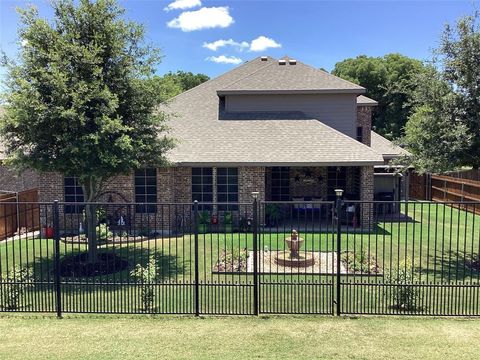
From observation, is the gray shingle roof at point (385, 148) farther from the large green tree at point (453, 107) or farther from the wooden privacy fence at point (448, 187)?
the large green tree at point (453, 107)

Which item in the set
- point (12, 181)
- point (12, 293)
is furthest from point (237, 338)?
point (12, 181)

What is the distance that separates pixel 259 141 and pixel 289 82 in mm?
4826

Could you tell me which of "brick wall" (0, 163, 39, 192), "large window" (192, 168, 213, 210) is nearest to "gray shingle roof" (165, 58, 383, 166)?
"large window" (192, 168, 213, 210)

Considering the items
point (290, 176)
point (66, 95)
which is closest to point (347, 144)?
point (290, 176)

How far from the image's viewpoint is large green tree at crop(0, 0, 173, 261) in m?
10.6

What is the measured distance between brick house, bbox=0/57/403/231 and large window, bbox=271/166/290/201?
0.16 ft

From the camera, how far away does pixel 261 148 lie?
16.8 metres

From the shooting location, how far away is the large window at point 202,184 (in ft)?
54.6

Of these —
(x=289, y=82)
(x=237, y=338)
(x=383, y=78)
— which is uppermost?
(x=383, y=78)

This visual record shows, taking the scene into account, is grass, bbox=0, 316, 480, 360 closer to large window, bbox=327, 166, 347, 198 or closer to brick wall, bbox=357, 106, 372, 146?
large window, bbox=327, 166, 347, 198

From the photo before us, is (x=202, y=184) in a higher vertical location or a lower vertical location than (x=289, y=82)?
lower

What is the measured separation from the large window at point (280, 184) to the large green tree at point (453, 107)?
28.7 feet

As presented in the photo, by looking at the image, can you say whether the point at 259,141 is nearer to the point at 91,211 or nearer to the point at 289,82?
the point at 289,82

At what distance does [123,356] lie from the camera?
227 inches
